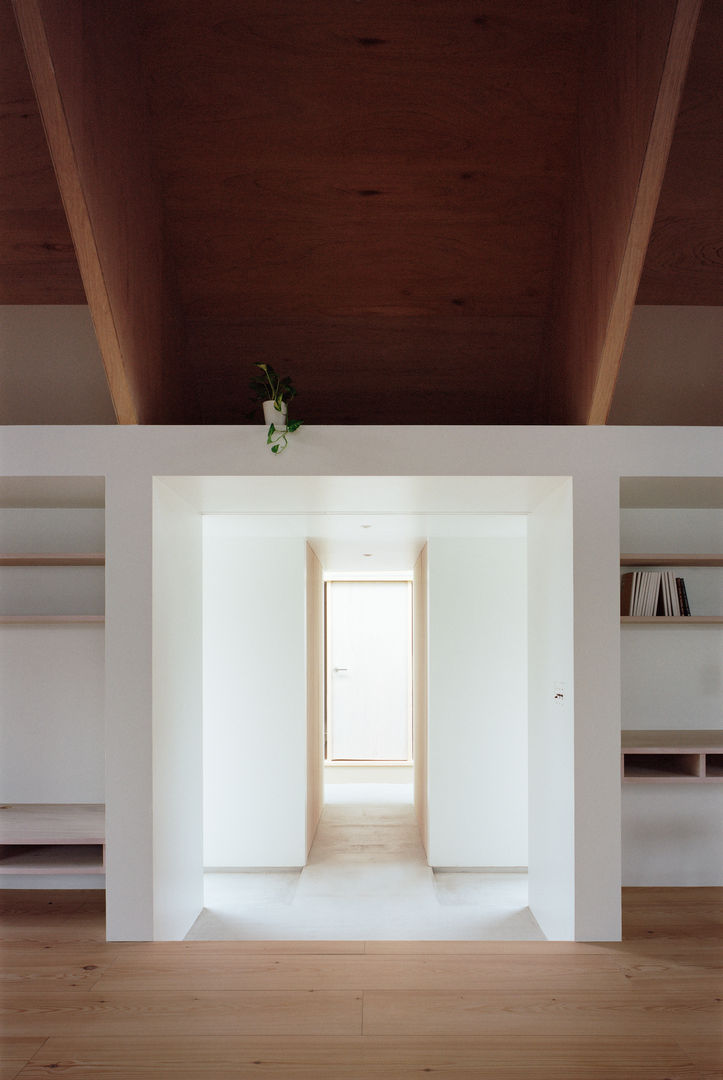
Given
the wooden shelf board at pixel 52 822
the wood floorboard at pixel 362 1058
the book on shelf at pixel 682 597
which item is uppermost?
the book on shelf at pixel 682 597

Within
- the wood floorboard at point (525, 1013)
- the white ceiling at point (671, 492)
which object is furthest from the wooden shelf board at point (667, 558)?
the wood floorboard at point (525, 1013)

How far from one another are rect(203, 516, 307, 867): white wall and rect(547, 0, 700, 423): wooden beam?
3.11 metres

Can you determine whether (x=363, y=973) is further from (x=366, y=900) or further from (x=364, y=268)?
(x=364, y=268)

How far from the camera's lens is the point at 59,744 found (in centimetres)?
438

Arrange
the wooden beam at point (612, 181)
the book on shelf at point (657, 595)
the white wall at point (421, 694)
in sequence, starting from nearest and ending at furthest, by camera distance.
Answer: the wooden beam at point (612, 181) < the book on shelf at point (657, 595) < the white wall at point (421, 694)

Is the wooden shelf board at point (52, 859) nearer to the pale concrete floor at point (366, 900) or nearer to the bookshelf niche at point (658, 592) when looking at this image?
the pale concrete floor at point (366, 900)

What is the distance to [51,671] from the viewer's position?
174 inches

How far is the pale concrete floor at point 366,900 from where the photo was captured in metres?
4.97

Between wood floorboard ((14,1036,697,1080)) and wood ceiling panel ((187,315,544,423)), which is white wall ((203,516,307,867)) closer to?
wood ceiling panel ((187,315,544,423))

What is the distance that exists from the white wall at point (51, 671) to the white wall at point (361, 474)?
92 centimetres

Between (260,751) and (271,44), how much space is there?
4701mm

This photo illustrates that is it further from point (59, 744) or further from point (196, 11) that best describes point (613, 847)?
point (196, 11)

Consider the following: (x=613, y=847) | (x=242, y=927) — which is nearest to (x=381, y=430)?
(x=613, y=847)

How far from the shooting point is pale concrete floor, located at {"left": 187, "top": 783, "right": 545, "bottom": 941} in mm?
4969
